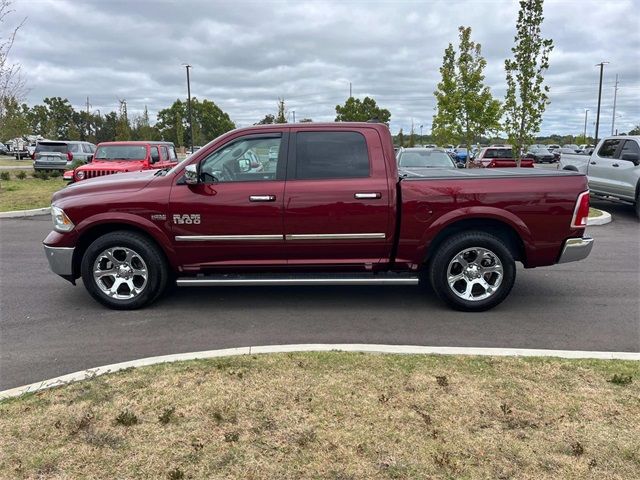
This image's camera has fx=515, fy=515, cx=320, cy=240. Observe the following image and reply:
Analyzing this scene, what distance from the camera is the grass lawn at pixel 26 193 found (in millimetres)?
13599

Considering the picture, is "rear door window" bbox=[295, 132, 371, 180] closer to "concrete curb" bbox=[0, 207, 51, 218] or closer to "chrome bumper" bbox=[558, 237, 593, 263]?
"chrome bumper" bbox=[558, 237, 593, 263]

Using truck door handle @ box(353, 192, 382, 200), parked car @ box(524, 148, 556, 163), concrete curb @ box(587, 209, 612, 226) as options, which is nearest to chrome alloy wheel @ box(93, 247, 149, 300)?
truck door handle @ box(353, 192, 382, 200)

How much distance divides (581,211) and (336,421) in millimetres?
3669

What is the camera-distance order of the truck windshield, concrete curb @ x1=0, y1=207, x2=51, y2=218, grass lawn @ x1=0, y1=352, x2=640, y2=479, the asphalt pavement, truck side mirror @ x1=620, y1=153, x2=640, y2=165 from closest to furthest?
grass lawn @ x1=0, y1=352, x2=640, y2=479, the asphalt pavement, truck side mirror @ x1=620, y1=153, x2=640, y2=165, concrete curb @ x1=0, y1=207, x2=51, y2=218, the truck windshield

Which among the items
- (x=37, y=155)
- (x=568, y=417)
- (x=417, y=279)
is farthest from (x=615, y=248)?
(x=37, y=155)

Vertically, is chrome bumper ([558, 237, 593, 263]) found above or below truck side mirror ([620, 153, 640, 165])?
below

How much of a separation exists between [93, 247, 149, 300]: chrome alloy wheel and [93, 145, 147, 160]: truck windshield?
9429mm

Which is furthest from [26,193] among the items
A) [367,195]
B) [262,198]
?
[367,195]

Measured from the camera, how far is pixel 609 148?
13102mm

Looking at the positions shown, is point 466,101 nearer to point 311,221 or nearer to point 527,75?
point 527,75

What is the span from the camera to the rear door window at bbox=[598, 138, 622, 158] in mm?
12883

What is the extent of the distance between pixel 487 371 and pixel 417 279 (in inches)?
68.6

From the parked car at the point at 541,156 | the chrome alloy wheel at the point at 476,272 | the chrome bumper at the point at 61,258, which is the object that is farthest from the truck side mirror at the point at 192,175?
the parked car at the point at 541,156

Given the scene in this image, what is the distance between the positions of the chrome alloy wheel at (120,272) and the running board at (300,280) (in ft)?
1.46
